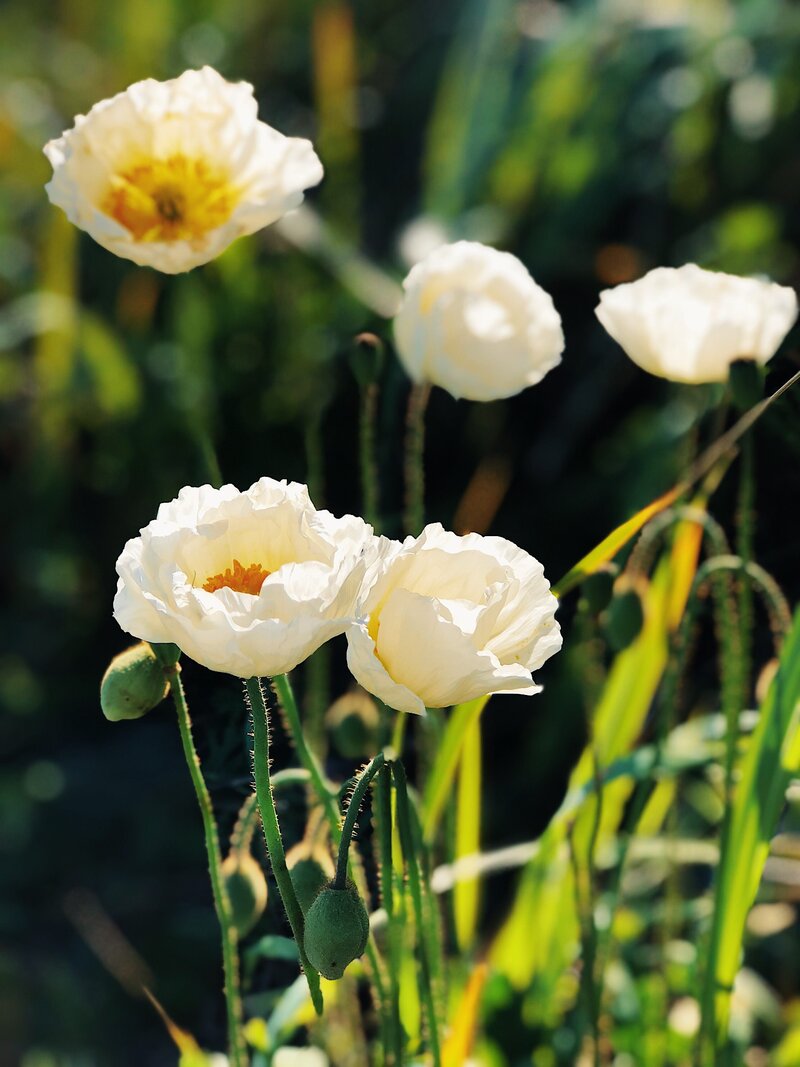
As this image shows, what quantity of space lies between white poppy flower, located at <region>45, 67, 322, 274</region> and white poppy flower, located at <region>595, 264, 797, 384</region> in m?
0.19

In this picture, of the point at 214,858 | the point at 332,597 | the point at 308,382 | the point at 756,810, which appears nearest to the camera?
the point at 332,597

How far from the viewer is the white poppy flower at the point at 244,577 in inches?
17.1

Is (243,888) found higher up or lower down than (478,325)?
lower down

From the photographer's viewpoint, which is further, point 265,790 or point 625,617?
point 625,617

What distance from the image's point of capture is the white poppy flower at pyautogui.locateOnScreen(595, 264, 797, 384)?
25.9 inches

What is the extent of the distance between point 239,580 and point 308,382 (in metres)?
1.29

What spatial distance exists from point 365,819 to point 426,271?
1.20 ft

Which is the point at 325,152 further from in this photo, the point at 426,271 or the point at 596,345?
the point at 426,271

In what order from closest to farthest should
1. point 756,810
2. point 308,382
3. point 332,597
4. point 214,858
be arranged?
point 332,597 < point 214,858 < point 756,810 < point 308,382

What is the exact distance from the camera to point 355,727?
2.52 feet

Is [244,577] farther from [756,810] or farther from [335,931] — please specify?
[756,810]

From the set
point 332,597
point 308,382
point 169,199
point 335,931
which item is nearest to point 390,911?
point 335,931

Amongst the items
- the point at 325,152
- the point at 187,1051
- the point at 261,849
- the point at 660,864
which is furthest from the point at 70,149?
the point at 325,152

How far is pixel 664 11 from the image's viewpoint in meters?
2.19
